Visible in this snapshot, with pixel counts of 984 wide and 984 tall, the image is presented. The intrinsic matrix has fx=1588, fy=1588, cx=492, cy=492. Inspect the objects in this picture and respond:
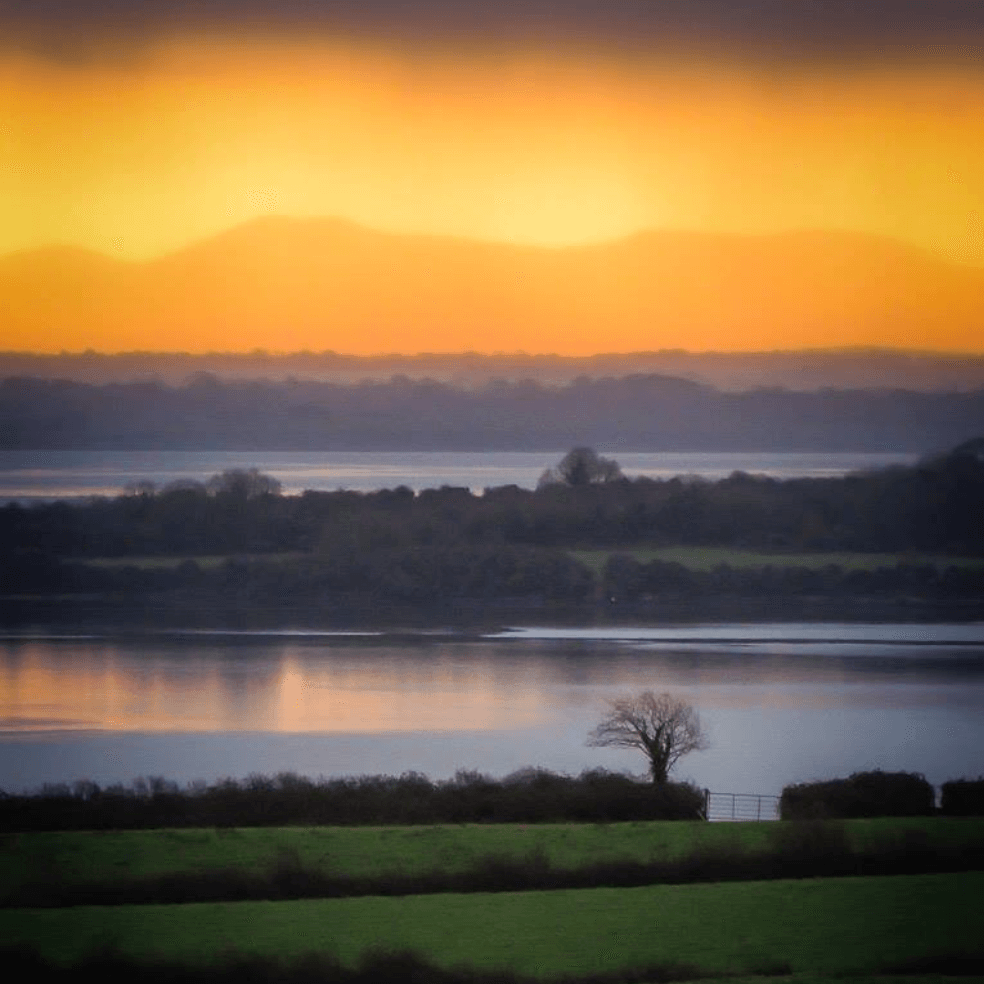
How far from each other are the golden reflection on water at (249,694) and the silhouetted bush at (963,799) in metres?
5.05

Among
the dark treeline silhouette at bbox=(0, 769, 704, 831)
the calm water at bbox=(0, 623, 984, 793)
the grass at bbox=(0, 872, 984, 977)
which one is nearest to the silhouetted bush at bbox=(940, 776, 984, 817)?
the dark treeline silhouette at bbox=(0, 769, 704, 831)

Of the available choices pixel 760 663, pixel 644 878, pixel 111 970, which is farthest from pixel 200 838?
pixel 760 663

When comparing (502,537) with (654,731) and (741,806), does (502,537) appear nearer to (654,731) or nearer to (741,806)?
(654,731)

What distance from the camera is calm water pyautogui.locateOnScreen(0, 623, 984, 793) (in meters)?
13.6

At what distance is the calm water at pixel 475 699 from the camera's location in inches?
535

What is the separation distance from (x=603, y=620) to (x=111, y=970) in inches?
515

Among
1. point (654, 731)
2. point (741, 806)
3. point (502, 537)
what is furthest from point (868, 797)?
point (502, 537)

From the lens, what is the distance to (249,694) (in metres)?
16.1

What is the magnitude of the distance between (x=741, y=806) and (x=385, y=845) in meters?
3.86

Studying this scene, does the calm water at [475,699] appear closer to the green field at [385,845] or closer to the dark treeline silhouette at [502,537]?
the dark treeline silhouette at [502,537]

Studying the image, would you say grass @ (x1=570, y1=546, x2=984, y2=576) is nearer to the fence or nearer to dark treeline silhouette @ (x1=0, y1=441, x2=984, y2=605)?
dark treeline silhouette @ (x1=0, y1=441, x2=984, y2=605)

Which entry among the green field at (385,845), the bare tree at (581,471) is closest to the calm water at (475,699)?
the bare tree at (581,471)

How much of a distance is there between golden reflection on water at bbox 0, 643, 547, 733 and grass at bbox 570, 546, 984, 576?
10.8 ft

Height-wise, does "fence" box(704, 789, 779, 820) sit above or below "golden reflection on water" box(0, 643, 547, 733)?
below
